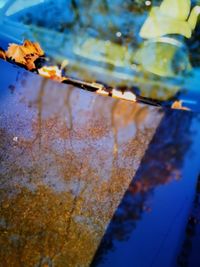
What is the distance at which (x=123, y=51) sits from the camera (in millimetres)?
2008

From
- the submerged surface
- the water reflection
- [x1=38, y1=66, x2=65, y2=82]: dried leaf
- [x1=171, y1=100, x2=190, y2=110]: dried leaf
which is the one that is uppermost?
the submerged surface

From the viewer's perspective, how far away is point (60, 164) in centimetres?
167

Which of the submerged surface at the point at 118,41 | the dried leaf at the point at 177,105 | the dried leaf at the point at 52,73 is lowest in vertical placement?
the dried leaf at the point at 52,73

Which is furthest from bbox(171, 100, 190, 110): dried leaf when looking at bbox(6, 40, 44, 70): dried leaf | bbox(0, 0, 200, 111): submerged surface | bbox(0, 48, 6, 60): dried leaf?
bbox(0, 48, 6, 60): dried leaf

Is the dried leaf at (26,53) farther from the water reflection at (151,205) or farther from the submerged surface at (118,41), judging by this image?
the water reflection at (151,205)

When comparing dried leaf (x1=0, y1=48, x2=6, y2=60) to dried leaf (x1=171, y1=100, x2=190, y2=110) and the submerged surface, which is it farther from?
dried leaf (x1=171, y1=100, x2=190, y2=110)

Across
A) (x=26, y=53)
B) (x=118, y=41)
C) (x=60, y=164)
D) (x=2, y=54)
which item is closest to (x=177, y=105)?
(x=118, y=41)

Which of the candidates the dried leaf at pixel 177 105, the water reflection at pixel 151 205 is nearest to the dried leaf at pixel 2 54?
the water reflection at pixel 151 205

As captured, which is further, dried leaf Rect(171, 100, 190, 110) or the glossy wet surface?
dried leaf Rect(171, 100, 190, 110)

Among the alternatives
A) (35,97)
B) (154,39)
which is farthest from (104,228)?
(154,39)

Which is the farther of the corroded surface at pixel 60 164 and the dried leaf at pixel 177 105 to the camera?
the dried leaf at pixel 177 105

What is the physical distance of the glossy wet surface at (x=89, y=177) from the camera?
1.42m

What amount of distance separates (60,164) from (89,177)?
0.17 meters

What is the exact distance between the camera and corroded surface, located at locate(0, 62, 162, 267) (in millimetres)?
1429
